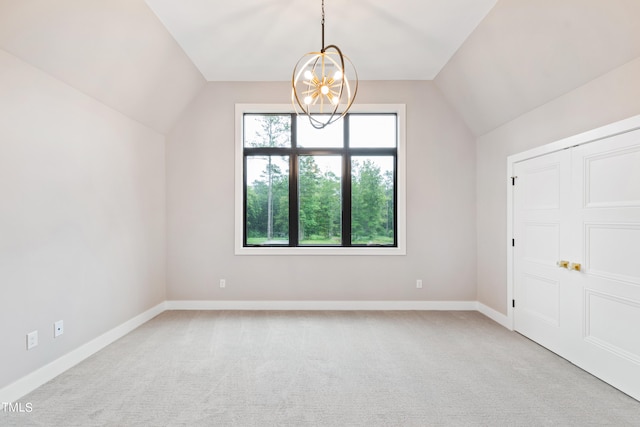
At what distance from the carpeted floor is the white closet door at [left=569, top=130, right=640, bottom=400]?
0.21 meters

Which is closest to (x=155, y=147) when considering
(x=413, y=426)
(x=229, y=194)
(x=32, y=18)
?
(x=229, y=194)

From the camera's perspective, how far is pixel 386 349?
124 inches

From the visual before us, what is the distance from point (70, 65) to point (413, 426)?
3.64 metres

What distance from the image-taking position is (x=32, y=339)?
2406 mm

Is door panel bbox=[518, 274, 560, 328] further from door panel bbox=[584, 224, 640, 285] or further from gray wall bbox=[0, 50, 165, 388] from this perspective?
gray wall bbox=[0, 50, 165, 388]

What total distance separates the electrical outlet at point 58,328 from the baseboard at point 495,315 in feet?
14.5

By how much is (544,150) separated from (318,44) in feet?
8.34

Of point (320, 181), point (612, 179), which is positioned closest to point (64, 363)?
point (320, 181)

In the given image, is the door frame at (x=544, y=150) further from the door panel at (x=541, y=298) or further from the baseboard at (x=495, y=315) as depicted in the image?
the door panel at (x=541, y=298)

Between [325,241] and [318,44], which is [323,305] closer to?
[325,241]

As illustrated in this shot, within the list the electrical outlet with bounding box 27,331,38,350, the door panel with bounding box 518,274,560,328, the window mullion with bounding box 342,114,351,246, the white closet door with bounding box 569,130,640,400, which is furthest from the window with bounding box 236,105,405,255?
the electrical outlet with bounding box 27,331,38,350

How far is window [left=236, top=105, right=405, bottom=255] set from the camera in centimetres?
458

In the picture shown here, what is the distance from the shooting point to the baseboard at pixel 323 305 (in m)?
4.39

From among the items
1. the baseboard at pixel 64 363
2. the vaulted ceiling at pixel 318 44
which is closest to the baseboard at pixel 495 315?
the vaulted ceiling at pixel 318 44
